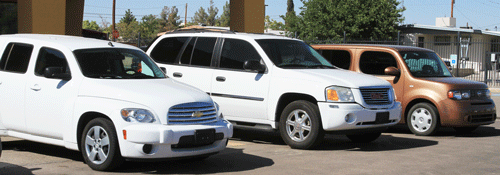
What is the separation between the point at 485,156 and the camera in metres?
8.53

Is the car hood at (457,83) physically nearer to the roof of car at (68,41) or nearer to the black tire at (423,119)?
the black tire at (423,119)

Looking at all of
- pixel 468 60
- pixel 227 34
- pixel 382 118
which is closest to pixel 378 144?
pixel 382 118

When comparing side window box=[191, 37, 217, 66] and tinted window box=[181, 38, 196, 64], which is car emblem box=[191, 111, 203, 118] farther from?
tinted window box=[181, 38, 196, 64]

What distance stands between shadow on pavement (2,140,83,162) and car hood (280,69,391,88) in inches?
127

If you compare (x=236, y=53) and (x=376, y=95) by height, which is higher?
(x=236, y=53)

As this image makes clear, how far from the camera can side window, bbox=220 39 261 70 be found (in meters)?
9.59

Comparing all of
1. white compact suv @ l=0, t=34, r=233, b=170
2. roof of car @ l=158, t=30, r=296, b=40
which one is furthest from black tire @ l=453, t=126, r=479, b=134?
white compact suv @ l=0, t=34, r=233, b=170

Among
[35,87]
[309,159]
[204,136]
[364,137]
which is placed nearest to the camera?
[204,136]

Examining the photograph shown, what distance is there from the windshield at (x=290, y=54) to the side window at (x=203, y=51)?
0.88 m

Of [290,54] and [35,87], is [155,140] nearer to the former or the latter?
[35,87]

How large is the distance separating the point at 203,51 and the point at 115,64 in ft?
8.57

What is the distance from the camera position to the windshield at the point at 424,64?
440 inches

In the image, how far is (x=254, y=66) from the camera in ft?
29.9

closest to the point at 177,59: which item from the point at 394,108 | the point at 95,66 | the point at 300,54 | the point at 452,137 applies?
the point at 300,54
